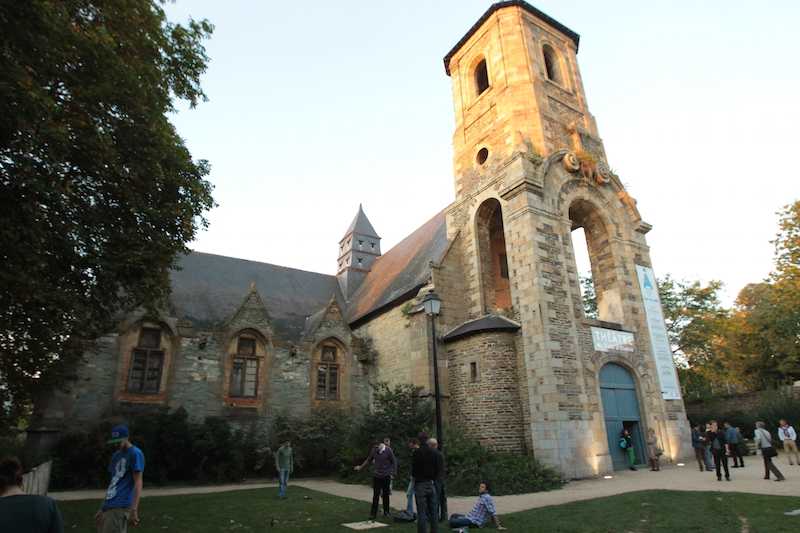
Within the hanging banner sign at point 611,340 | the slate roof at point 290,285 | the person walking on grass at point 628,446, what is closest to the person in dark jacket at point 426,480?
the hanging banner sign at point 611,340

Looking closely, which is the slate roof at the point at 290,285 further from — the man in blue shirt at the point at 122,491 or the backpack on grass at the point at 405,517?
the man in blue shirt at the point at 122,491

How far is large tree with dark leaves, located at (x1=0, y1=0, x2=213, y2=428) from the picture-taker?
695 centimetres

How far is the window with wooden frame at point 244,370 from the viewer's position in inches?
749

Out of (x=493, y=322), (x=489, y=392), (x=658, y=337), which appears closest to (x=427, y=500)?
(x=489, y=392)

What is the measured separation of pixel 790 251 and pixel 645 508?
71.8 feet

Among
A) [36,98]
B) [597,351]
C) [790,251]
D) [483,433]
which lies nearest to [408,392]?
[483,433]

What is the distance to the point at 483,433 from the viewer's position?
1510cm

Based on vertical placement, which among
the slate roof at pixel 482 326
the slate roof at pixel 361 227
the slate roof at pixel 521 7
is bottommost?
the slate roof at pixel 482 326

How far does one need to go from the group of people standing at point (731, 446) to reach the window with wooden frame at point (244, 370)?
15547mm

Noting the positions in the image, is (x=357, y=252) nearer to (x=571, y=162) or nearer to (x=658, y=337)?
(x=571, y=162)

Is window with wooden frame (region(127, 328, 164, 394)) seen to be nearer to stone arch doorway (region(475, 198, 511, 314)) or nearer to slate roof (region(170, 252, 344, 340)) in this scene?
slate roof (region(170, 252, 344, 340))

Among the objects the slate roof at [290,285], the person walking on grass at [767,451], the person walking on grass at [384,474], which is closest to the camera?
the person walking on grass at [384,474]

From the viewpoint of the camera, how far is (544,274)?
51.4 feet

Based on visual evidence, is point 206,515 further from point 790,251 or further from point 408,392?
point 790,251
